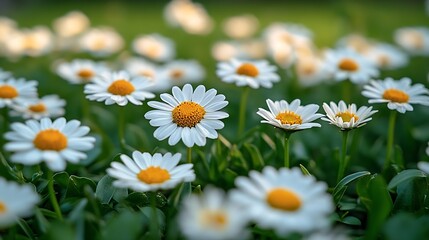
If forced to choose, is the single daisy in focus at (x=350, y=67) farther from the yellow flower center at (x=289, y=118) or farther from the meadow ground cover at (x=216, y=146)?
the yellow flower center at (x=289, y=118)

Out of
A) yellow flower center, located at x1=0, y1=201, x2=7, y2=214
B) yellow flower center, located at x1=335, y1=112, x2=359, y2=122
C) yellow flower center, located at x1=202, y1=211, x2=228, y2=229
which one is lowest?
yellow flower center, located at x1=0, y1=201, x2=7, y2=214

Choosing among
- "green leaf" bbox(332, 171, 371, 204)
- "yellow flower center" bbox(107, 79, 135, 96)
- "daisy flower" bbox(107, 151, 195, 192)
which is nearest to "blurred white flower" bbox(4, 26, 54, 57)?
"yellow flower center" bbox(107, 79, 135, 96)

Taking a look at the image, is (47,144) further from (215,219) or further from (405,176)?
(405,176)

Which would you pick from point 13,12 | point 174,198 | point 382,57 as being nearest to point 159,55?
point 382,57

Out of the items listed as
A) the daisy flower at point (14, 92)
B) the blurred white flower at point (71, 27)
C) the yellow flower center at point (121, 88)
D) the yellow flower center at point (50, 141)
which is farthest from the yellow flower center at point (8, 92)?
the blurred white flower at point (71, 27)

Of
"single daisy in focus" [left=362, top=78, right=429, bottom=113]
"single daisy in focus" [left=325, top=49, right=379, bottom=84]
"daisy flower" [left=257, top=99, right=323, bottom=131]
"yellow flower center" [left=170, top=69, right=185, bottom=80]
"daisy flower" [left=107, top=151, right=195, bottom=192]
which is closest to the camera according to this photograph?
"daisy flower" [left=107, top=151, right=195, bottom=192]

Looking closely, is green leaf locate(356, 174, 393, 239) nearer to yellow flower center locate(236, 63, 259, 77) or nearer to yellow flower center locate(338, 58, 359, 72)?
yellow flower center locate(236, 63, 259, 77)
